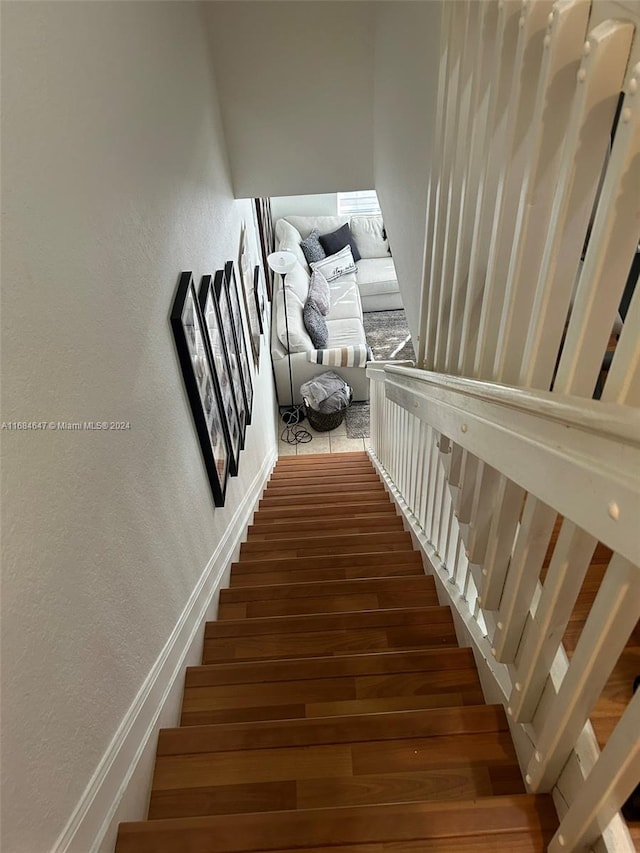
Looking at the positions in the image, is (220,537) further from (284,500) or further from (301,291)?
(301,291)

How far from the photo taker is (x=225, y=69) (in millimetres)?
3219

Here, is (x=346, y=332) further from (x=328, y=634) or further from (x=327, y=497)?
(x=328, y=634)

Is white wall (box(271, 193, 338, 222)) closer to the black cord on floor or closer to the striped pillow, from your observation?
the striped pillow

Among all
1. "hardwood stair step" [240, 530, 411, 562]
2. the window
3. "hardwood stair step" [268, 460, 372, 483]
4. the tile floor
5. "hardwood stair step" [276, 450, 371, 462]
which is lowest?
the tile floor

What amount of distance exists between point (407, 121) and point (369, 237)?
5.98m

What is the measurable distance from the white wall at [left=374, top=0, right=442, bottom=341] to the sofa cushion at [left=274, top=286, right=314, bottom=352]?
9.60 feet

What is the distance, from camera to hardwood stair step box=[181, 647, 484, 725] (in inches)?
61.9

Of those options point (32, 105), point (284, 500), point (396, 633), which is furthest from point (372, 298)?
point (32, 105)

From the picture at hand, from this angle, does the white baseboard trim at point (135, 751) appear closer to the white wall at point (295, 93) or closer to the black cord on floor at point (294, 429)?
the white wall at point (295, 93)

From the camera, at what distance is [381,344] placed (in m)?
7.07

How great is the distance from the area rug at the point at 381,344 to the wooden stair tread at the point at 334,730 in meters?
4.65

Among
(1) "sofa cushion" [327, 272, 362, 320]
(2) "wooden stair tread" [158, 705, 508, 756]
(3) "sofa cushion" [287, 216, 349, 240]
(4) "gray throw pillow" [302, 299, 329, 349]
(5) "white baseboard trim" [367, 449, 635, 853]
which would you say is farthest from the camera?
(3) "sofa cushion" [287, 216, 349, 240]

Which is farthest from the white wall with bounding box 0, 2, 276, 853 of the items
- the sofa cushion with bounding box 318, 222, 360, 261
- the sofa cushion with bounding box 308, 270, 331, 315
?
the sofa cushion with bounding box 318, 222, 360, 261

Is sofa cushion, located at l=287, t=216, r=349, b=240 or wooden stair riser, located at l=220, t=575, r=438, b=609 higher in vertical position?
sofa cushion, located at l=287, t=216, r=349, b=240
